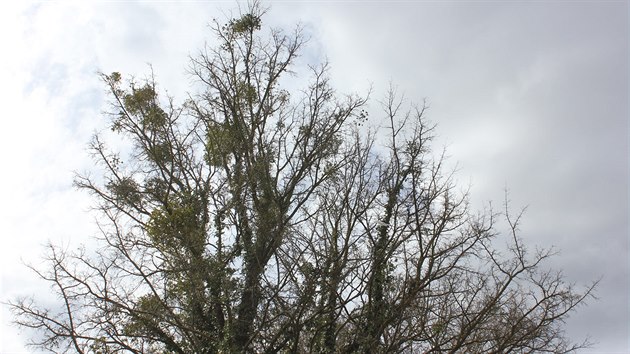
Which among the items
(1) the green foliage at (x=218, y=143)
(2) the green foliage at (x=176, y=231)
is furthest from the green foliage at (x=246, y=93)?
(2) the green foliage at (x=176, y=231)

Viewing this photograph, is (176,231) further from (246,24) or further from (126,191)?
(246,24)

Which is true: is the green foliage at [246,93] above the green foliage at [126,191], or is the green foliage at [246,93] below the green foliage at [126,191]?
above

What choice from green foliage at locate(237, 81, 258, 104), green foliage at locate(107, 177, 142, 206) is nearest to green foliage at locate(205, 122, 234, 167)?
green foliage at locate(237, 81, 258, 104)

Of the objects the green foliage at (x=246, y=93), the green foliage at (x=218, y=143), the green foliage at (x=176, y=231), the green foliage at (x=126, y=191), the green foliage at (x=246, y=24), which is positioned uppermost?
the green foliage at (x=246, y=24)

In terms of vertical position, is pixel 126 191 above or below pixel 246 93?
below

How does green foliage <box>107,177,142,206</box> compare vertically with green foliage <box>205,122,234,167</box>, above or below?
below

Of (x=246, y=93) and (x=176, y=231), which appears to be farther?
(x=246, y=93)

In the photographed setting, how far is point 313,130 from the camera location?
1565 cm

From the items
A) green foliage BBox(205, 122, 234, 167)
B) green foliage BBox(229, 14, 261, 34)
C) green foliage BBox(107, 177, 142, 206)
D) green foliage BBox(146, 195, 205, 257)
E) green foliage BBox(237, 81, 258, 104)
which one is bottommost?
green foliage BBox(146, 195, 205, 257)

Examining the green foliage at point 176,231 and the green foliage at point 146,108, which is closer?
the green foliage at point 176,231

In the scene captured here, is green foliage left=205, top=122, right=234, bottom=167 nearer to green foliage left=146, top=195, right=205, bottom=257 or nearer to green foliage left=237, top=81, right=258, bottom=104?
green foliage left=237, top=81, right=258, bottom=104

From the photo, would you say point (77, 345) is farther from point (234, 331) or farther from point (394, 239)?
point (394, 239)

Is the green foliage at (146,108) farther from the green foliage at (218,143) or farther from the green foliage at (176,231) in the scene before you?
the green foliage at (176,231)

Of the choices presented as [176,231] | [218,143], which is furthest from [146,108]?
[176,231]
